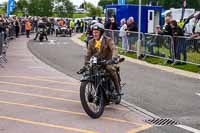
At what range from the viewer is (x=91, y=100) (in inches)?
375

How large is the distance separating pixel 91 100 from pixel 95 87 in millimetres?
263

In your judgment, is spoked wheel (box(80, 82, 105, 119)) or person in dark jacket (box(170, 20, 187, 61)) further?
person in dark jacket (box(170, 20, 187, 61))

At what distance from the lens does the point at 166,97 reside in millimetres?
12156

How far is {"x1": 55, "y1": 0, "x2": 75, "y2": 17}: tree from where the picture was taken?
8099 centimetres

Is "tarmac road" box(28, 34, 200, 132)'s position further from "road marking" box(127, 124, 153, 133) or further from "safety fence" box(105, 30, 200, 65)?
"safety fence" box(105, 30, 200, 65)

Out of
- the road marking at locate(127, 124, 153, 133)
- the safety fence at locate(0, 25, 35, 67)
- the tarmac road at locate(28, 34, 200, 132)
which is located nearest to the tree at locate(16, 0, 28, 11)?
the safety fence at locate(0, 25, 35, 67)

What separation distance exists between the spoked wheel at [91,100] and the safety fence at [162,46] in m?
8.13

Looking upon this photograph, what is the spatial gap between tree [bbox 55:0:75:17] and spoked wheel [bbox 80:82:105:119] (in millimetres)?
71666

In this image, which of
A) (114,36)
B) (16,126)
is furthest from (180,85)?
(114,36)

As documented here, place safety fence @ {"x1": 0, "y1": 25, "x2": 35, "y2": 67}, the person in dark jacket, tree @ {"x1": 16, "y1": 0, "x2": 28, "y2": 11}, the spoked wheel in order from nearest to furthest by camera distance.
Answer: the spoked wheel < the person in dark jacket < safety fence @ {"x1": 0, "y1": 25, "x2": 35, "y2": 67} < tree @ {"x1": 16, "y1": 0, "x2": 28, "y2": 11}

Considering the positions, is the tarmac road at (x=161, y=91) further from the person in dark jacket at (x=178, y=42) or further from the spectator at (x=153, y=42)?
the spectator at (x=153, y=42)

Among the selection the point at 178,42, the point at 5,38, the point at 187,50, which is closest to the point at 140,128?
the point at 187,50

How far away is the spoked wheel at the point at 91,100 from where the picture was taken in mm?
9289

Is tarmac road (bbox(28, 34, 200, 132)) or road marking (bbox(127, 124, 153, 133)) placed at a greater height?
road marking (bbox(127, 124, 153, 133))
